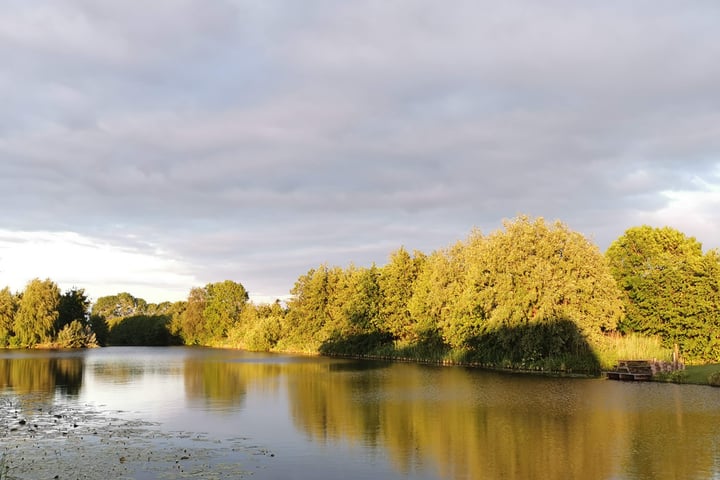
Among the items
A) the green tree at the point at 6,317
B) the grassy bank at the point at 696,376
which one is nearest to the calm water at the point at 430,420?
the grassy bank at the point at 696,376

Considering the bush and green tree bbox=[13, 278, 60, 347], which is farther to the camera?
the bush

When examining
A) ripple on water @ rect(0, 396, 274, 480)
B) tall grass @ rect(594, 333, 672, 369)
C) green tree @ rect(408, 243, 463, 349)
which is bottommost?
ripple on water @ rect(0, 396, 274, 480)

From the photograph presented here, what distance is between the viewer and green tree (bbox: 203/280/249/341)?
507ft

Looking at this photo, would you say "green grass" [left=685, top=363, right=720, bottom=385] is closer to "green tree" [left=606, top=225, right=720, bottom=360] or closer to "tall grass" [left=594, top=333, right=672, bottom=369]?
"tall grass" [left=594, top=333, right=672, bottom=369]

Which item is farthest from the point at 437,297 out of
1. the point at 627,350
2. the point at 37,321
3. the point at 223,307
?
the point at 223,307

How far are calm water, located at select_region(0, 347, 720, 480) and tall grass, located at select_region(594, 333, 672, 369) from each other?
778cm

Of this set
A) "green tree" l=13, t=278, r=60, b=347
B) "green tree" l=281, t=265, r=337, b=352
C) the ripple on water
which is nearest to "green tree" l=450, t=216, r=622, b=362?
the ripple on water

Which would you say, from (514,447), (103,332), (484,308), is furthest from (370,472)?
(103,332)

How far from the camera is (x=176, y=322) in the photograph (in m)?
168

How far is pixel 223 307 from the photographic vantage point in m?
158

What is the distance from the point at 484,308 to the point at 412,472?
4237 cm

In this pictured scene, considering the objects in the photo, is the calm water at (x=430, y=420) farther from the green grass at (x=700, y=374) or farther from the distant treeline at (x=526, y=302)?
the distant treeline at (x=526, y=302)

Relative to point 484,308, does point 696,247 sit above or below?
above

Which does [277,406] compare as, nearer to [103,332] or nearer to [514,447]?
[514,447]
